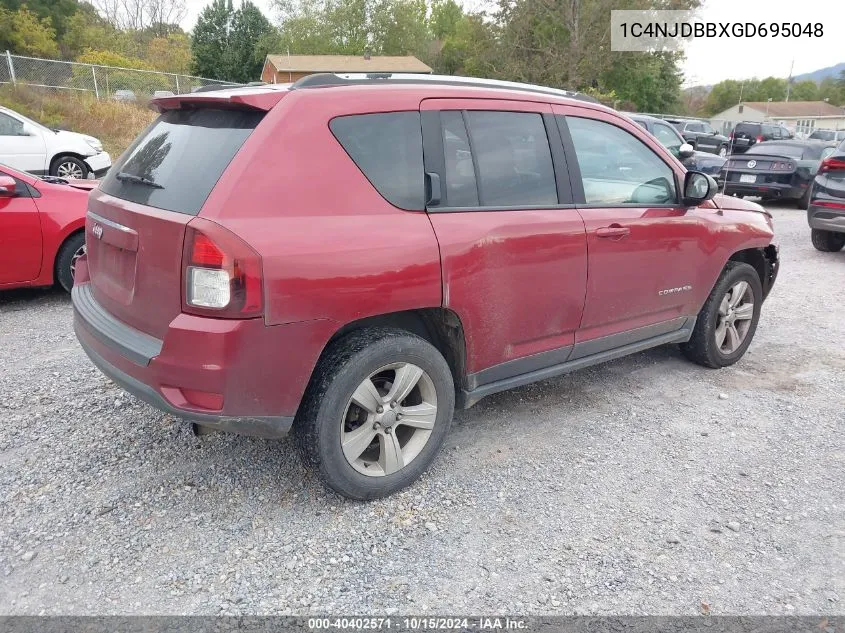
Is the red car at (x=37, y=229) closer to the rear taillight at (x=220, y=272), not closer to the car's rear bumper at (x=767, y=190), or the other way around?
the rear taillight at (x=220, y=272)

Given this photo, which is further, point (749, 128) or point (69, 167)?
point (749, 128)

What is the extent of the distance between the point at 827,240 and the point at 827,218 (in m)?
0.92

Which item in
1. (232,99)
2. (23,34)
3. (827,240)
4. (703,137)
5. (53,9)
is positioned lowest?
(827,240)

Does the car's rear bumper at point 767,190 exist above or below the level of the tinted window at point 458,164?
below

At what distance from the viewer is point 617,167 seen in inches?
153

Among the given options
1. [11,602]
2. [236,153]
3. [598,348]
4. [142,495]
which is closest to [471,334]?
[598,348]

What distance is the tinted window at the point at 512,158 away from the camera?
10.6ft

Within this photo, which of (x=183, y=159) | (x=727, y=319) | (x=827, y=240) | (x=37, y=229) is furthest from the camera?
(x=827, y=240)

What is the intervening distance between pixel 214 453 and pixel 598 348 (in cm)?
225

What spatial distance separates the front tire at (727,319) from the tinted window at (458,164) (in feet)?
7.55

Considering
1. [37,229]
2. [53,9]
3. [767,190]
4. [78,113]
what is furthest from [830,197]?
[53,9]

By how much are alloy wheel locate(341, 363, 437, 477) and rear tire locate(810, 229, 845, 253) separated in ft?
27.3

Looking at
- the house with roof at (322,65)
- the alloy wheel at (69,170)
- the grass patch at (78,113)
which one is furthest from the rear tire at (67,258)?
the house with roof at (322,65)

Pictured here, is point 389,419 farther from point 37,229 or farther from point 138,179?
point 37,229
